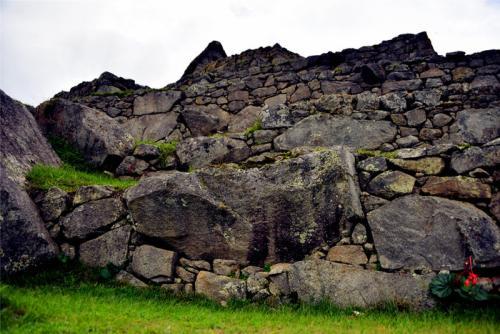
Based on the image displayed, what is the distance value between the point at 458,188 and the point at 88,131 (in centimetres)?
739

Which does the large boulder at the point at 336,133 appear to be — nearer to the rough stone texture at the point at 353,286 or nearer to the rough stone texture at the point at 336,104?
the rough stone texture at the point at 336,104

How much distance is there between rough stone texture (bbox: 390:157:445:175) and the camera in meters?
6.54

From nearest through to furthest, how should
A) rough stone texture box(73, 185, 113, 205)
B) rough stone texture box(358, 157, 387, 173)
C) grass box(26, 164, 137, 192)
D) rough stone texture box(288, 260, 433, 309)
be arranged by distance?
rough stone texture box(288, 260, 433, 309) → rough stone texture box(358, 157, 387, 173) → rough stone texture box(73, 185, 113, 205) → grass box(26, 164, 137, 192)

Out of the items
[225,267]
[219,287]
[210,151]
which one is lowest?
[219,287]

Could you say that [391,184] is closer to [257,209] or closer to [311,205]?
[311,205]

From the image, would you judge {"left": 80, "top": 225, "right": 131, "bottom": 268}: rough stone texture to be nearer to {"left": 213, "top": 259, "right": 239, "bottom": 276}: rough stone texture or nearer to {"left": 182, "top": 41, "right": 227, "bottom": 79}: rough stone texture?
{"left": 213, "top": 259, "right": 239, "bottom": 276}: rough stone texture

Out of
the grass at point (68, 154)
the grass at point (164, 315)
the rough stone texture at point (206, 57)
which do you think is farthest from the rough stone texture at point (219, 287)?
the rough stone texture at point (206, 57)

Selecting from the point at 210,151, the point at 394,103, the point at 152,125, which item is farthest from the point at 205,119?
the point at 394,103

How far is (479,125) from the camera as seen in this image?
844cm

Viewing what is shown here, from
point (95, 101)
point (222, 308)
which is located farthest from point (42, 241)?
point (95, 101)

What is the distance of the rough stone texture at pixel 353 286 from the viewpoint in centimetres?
565

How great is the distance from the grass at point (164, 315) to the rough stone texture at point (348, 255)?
752mm

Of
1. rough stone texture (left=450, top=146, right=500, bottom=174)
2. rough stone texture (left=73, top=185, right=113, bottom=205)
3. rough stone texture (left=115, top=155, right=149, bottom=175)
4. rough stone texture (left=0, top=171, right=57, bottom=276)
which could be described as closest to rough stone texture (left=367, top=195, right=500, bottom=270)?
rough stone texture (left=450, top=146, right=500, bottom=174)

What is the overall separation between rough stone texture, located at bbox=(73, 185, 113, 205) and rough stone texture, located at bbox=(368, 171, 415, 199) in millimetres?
4473
